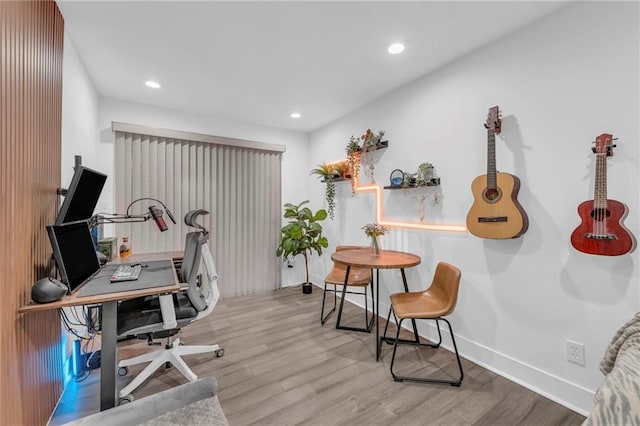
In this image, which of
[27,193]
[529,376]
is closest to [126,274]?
[27,193]

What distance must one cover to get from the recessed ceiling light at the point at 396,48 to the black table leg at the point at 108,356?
259 cm

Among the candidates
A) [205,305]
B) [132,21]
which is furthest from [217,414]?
[132,21]

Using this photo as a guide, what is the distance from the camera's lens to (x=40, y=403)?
1461 mm

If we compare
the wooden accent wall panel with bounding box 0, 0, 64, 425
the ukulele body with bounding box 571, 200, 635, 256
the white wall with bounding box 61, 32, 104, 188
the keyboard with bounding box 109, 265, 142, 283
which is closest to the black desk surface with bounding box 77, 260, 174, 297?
the keyboard with bounding box 109, 265, 142, 283

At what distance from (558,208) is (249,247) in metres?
3.52

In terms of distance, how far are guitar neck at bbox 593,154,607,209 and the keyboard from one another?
2.82 metres

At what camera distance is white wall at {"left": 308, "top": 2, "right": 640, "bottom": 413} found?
5.06 ft

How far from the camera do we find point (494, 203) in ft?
6.47

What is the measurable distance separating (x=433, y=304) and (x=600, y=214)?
1.17 meters

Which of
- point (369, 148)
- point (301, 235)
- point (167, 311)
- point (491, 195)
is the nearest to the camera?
point (167, 311)

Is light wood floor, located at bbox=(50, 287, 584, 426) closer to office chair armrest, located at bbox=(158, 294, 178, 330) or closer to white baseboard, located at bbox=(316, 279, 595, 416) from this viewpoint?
white baseboard, located at bbox=(316, 279, 595, 416)

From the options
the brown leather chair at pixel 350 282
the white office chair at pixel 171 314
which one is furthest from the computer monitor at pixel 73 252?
the brown leather chair at pixel 350 282

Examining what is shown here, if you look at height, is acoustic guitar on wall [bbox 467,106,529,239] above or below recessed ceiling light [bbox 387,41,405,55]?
below

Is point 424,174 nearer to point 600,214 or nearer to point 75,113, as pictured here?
point 600,214
